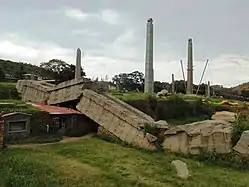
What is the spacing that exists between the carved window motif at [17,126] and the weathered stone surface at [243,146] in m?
8.63

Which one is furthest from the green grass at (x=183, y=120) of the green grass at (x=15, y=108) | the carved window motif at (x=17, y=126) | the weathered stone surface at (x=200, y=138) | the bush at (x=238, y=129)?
the carved window motif at (x=17, y=126)

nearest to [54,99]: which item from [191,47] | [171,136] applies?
[171,136]

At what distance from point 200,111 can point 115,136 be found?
10.3 metres

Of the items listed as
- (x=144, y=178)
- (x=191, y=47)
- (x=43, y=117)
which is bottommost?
(x=144, y=178)

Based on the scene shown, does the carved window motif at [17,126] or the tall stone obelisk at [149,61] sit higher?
the tall stone obelisk at [149,61]

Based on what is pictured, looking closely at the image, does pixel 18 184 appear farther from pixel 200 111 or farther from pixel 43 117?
pixel 200 111

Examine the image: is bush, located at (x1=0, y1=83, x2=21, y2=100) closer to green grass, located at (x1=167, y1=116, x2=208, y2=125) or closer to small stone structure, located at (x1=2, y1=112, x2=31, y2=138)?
small stone structure, located at (x1=2, y1=112, x2=31, y2=138)

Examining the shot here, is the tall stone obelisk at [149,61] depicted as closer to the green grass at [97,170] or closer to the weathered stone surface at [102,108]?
the weathered stone surface at [102,108]

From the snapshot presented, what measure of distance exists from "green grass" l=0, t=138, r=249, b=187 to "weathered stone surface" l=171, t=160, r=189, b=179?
16cm

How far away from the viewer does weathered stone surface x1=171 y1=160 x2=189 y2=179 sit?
11.7 metres

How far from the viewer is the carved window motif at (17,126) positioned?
15.1 meters

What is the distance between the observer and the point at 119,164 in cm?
1255

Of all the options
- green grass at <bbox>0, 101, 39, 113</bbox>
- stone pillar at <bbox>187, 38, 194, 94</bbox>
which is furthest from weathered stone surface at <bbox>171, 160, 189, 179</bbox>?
stone pillar at <bbox>187, 38, 194, 94</bbox>

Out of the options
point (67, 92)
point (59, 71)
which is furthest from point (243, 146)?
point (59, 71)
